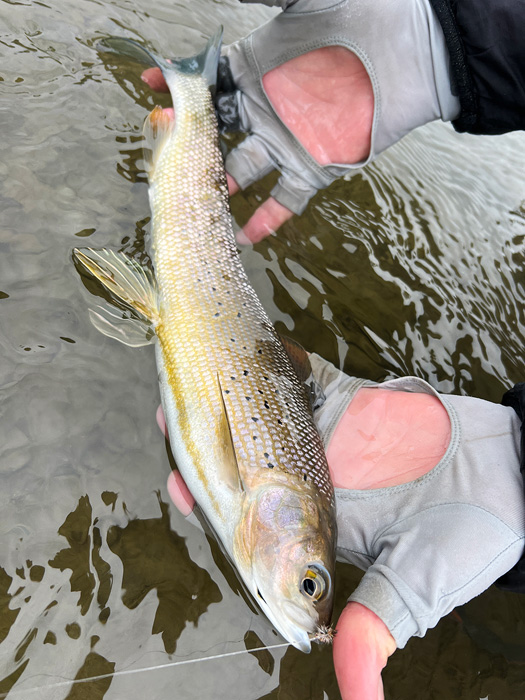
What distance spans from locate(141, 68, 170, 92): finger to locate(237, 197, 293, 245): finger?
1238 mm

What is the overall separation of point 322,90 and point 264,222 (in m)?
1.03

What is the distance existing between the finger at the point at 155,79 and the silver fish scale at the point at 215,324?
0.68 meters

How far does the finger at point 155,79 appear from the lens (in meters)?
4.13

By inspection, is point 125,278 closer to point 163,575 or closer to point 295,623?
point 163,575

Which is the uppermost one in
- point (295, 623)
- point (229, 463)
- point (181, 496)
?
point (229, 463)

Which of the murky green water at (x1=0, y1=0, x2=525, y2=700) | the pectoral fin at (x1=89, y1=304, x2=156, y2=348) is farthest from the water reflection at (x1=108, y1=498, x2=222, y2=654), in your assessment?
the pectoral fin at (x1=89, y1=304, x2=156, y2=348)

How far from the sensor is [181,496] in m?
2.73

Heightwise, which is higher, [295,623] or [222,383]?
[222,383]

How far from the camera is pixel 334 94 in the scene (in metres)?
3.85

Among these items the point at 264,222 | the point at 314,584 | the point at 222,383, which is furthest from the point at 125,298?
the point at 314,584

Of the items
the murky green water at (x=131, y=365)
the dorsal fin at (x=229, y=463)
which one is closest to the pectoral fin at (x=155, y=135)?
the murky green water at (x=131, y=365)

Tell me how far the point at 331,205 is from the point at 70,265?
8.02 feet

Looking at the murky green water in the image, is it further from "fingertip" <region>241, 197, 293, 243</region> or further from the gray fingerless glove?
the gray fingerless glove

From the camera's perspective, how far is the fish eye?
7.41 feet
